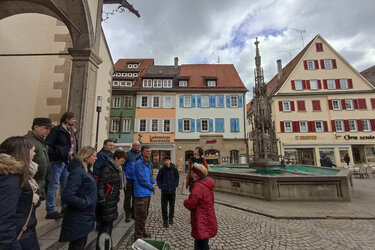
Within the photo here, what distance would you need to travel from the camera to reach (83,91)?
416 centimetres

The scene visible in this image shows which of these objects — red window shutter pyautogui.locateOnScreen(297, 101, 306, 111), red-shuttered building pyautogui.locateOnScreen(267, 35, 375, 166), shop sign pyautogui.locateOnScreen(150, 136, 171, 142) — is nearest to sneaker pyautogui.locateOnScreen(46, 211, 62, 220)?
shop sign pyautogui.locateOnScreen(150, 136, 171, 142)

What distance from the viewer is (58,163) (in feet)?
10.8

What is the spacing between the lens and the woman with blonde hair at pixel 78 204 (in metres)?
2.05

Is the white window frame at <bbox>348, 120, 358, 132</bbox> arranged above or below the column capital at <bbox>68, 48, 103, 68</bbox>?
above

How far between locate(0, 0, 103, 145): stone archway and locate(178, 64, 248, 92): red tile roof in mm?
17113

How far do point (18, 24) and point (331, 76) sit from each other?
28449 millimetres

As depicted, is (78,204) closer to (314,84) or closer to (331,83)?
(314,84)

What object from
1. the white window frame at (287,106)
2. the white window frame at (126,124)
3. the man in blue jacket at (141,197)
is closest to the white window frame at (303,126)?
the white window frame at (287,106)

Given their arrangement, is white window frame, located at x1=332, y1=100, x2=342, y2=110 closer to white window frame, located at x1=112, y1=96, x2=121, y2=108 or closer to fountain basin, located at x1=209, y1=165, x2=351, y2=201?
fountain basin, located at x1=209, y1=165, x2=351, y2=201

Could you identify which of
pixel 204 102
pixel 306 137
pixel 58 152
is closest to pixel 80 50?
pixel 58 152

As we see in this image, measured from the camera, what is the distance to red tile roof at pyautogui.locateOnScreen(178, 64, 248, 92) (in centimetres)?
2172

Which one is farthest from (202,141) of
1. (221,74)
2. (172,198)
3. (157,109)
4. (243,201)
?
(172,198)

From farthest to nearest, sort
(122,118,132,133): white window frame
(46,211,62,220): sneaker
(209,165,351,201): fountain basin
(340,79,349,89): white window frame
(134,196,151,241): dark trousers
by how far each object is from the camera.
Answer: (340,79,349,89): white window frame
(122,118,132,133): white window frame
(209,165,351,201): fountain basin
(134,196,151,241): dark trousers
(46,211,62,220): sneaker

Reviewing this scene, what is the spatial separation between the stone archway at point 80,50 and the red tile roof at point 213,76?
17.1 m
